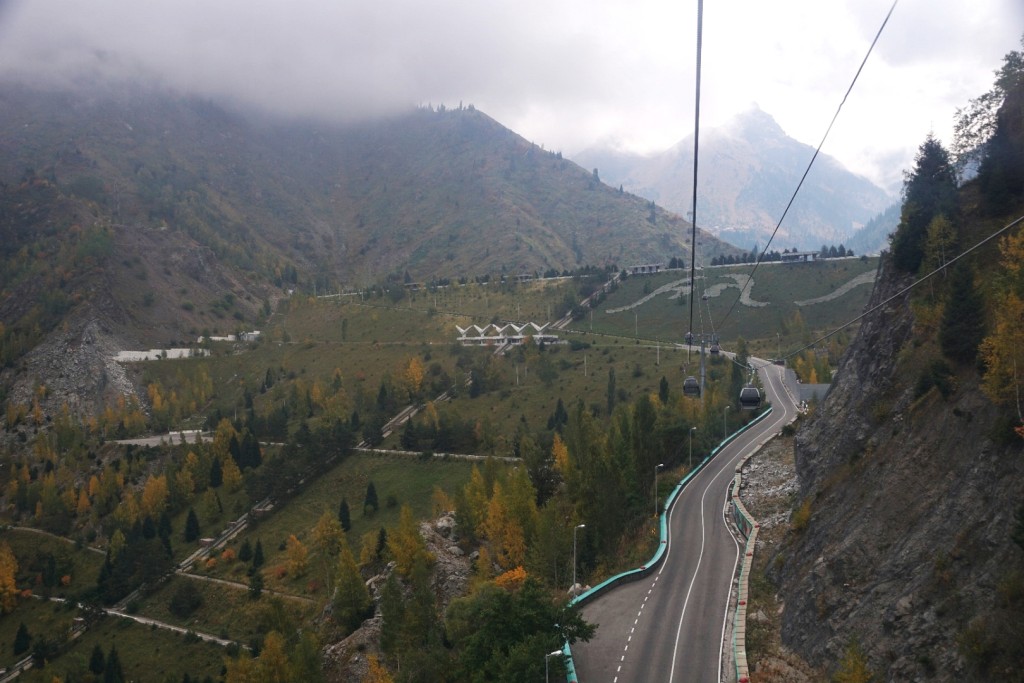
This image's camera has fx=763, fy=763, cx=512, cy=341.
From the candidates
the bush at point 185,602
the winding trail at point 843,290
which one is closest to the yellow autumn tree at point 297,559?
the bush at point 185,602

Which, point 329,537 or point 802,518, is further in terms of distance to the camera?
point 329,537

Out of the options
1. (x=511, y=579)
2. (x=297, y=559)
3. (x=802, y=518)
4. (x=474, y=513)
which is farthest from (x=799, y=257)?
(x=802, y=518)

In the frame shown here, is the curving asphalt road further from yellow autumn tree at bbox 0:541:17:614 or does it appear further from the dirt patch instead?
yellow autumn tree at bbox 0:541:17:614

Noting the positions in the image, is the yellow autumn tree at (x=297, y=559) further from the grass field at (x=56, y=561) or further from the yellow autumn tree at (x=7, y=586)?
the yellow autumn tree at (x=7, y=586)

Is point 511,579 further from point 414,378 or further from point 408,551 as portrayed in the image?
point 414,378

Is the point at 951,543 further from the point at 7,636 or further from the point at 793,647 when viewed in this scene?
the point at 7,636

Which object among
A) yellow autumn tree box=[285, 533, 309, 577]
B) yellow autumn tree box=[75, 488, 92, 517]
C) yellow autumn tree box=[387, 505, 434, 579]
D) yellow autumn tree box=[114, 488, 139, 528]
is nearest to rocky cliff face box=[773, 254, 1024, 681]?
yellow autumn tree box=[387, 505, 434, 579]
